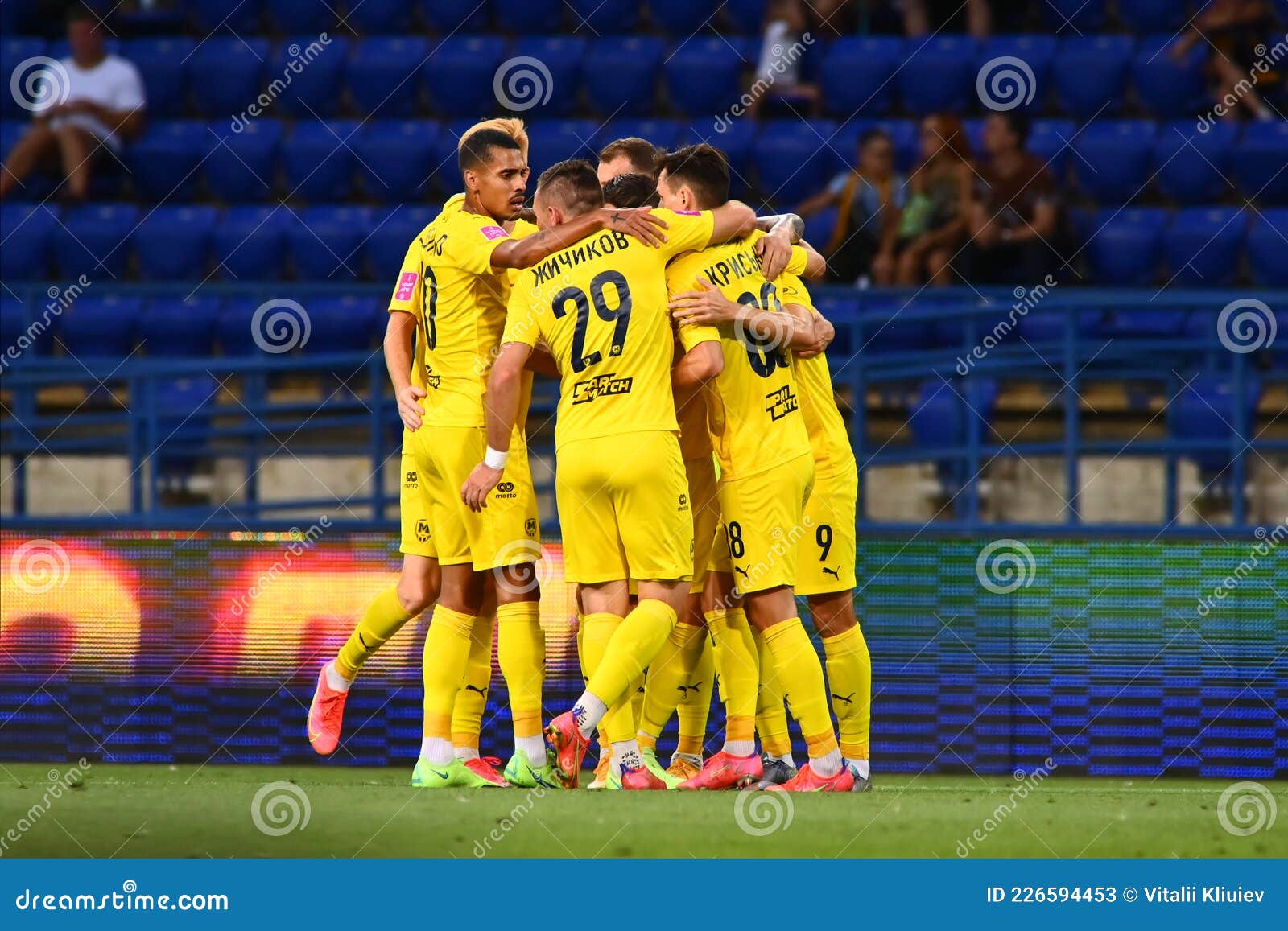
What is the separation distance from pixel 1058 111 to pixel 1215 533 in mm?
4363

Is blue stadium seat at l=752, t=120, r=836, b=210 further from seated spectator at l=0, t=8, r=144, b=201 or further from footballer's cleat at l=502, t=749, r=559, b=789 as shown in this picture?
footballer's cleat at l=502, t=749, r=559, b=789

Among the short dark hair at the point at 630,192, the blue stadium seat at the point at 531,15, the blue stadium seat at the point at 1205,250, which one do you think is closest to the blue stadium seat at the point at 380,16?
the blue stadium seat at the point at 531,15

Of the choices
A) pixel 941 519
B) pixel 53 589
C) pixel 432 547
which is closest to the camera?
pixel 432 547

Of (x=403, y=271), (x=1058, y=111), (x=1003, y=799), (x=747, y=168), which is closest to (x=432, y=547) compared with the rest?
(x=403, y=271)

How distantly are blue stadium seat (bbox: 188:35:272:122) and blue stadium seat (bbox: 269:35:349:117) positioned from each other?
115mm

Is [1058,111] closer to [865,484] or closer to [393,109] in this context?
[865,484]

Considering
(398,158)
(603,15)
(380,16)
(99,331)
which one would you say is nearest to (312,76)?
(380,16)

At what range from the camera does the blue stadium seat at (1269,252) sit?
35.3ft

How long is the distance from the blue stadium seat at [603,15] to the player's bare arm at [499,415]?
7.49m

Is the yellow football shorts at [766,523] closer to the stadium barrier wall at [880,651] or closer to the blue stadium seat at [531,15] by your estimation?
the stadium barrier wall at [880,651]

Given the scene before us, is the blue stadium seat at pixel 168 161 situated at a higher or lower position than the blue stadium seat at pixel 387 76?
lower

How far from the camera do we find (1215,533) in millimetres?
8320

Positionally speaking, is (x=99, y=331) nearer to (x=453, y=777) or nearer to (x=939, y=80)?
(x=939, y=80)

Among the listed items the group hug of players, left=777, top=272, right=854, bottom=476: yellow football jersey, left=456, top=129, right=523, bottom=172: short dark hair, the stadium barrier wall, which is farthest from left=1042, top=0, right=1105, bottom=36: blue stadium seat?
left=456, top=129, right=523, bottom=172: short dark hair
